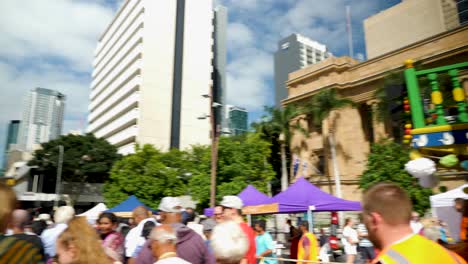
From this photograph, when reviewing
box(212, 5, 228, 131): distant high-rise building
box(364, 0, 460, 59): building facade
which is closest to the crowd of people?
box(364, 0, 460, 59): building facade

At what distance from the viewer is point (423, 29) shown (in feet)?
152

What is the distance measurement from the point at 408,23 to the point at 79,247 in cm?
5422

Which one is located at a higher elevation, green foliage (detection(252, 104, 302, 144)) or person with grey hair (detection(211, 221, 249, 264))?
green foliage (detection(252, 104, 302, 144))

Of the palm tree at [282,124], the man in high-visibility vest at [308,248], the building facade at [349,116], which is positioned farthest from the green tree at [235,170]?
the man in high-visibility vest at [308,248]

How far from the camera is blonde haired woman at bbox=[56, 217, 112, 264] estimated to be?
101 inches

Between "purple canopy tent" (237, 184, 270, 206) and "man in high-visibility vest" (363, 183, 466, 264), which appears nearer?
"man in high-visibility vest" (363, 183, 466, 264)

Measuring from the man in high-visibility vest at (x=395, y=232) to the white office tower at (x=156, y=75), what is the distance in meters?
58.2

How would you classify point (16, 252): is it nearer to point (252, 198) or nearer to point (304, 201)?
point (304, 201)

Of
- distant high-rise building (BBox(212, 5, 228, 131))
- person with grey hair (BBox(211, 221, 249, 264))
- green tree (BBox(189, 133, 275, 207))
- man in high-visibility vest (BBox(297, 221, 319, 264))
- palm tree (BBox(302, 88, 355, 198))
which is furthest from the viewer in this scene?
distant high-rise building (BBox(212, 5, 228, 131))

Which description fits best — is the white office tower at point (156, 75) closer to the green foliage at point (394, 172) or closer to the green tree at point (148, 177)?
the green tree at point (148, 177)

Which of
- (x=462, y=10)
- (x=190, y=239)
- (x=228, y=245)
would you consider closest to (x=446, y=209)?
(x=190, y=239)

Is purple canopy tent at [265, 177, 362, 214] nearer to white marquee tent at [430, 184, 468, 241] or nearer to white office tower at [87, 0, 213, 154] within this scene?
white marquee tent at [430, 184, 468, 241]

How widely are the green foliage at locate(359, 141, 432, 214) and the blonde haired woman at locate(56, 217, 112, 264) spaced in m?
23.4

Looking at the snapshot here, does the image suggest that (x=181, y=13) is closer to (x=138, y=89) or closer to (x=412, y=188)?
(x=138, y=89)
